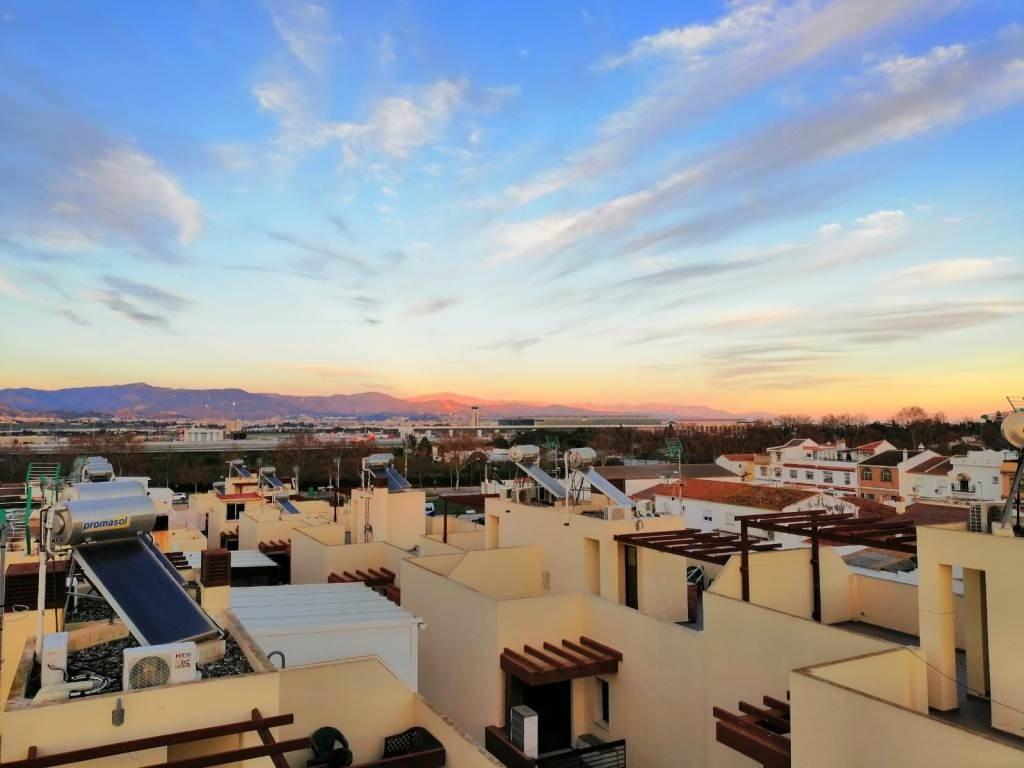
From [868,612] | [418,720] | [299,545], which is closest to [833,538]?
[868,612]

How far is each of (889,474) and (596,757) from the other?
56276 mm

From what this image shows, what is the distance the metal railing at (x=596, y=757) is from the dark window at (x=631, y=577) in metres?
3.23

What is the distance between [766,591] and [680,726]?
11.0 feet

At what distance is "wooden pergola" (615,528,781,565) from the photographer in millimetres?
14922

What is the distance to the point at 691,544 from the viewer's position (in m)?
15.8

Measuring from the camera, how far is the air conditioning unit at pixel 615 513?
59.3 ft

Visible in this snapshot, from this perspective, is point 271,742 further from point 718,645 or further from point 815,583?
point 815,583

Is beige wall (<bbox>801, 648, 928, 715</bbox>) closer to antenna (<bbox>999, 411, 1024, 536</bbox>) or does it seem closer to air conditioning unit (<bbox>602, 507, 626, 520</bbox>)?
antenna (<bbox>999, 411, 1024, 536</bbox>)

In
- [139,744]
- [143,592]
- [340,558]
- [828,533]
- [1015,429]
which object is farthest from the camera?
[340,558]

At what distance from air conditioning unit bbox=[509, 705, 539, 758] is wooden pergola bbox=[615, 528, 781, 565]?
16.7 ft

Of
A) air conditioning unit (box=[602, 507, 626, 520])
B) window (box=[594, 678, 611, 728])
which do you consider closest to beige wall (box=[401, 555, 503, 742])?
window (box=[594, 678, 611, 728])

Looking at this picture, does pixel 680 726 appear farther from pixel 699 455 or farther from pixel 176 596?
pixel 699 455

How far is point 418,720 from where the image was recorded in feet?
→ 33.3

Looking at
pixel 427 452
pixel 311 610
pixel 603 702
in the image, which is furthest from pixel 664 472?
pixel 311 610
